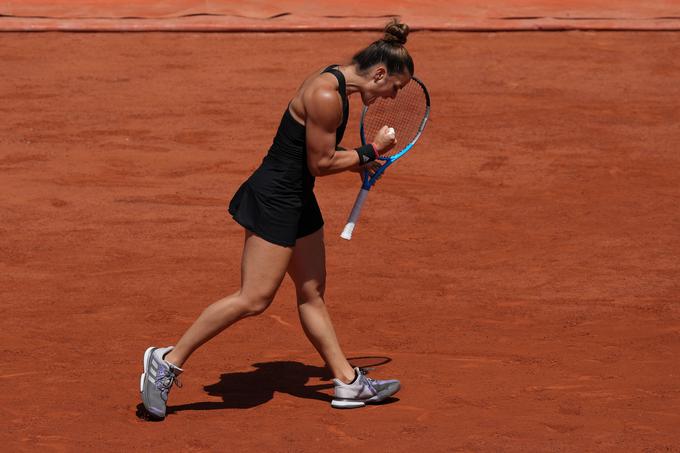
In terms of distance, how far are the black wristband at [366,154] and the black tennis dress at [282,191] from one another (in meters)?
0.12

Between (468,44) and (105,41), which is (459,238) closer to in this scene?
(468,44)

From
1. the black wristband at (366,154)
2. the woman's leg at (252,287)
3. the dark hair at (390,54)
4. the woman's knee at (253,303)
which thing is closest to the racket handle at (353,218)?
the black wristband at (366,154)

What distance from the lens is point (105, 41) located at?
15.5 m

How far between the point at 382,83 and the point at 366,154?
356 mm

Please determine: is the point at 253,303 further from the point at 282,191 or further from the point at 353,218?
the point at 353,218

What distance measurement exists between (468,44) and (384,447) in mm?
10096

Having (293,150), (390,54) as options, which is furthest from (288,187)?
(390,54)

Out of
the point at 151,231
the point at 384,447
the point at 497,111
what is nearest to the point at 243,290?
the point at 384,447

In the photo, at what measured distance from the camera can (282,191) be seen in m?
6.41

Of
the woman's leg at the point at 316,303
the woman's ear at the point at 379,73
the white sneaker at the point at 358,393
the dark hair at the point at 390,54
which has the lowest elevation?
the white sneaker at the point at 358,393

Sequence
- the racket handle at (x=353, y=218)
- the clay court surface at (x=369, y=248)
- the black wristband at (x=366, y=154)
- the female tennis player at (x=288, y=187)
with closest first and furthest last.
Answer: the female tennis player at (x=288, y=187) < the black wristband at (x=366, y=154) < the clay court surface at (x=369, y=248) < the racket handle at (x=353, y=218)

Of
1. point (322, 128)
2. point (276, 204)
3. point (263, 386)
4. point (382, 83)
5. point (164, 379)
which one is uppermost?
point (382, 83)

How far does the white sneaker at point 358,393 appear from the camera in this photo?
6621mm

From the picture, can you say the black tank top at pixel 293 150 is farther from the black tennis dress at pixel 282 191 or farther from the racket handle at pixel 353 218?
the racket handle at pixel 353 218
